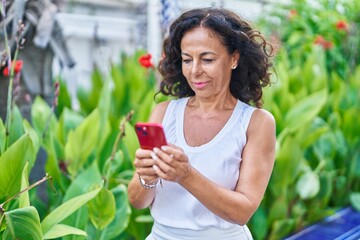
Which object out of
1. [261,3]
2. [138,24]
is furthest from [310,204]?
[261,3]

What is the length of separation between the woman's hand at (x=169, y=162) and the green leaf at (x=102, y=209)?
0.64 m

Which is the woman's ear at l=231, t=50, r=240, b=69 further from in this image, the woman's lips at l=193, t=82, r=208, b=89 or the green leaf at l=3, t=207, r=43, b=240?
the green leaf at l=3, t=207, r=43, b=240

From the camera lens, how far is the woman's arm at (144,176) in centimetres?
123

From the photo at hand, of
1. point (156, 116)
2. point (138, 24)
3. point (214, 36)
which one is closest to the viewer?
point (214, 36)

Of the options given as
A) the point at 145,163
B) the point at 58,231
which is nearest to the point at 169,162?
the point at 145,163

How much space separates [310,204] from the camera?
3.11 metres

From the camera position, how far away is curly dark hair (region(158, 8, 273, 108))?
142cm

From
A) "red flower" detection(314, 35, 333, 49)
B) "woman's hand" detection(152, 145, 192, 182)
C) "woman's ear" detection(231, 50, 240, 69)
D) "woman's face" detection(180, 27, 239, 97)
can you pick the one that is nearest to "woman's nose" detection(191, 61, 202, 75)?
"woman's face" detection(180, 27, 239, 97)

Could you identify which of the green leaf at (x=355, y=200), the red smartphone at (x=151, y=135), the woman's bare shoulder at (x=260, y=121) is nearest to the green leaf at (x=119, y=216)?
the woman's bare shoulder at (x=260, y=121)

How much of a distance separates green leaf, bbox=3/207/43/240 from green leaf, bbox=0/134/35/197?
10.9 inches

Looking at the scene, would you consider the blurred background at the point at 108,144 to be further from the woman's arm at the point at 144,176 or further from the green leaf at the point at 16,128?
the woman's arm at the point at 144,176

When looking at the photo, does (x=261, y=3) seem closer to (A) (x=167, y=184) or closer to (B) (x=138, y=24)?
(B) (x=138, y=24)

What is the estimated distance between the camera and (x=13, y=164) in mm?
1680

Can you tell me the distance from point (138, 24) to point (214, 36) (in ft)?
15.4
